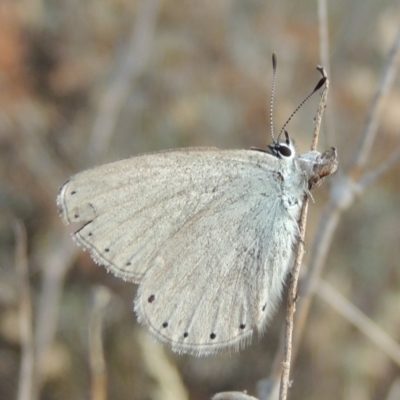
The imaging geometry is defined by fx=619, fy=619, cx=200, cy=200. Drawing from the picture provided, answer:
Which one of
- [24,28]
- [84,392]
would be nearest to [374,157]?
[84,392]

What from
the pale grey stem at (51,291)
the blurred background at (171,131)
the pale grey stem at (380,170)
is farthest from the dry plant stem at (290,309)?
the blurred background at (171,131)

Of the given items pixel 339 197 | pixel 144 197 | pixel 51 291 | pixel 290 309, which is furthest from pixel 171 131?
pixel 290 309

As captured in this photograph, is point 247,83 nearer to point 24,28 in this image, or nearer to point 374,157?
point 374,157

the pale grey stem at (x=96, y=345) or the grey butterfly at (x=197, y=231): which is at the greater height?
the grey butterfly at (x=197, y=231)

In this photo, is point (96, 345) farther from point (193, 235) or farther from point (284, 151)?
point (284, 151)

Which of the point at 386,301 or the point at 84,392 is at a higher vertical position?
the point at 386,301

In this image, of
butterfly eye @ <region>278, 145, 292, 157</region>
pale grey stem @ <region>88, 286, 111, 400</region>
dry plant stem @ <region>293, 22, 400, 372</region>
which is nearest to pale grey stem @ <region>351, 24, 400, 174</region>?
dry plant stem @ <region>293, 22, 400, 372</region>

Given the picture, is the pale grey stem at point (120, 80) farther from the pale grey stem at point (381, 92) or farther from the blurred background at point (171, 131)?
the pale grey stem at point (381, 92)
